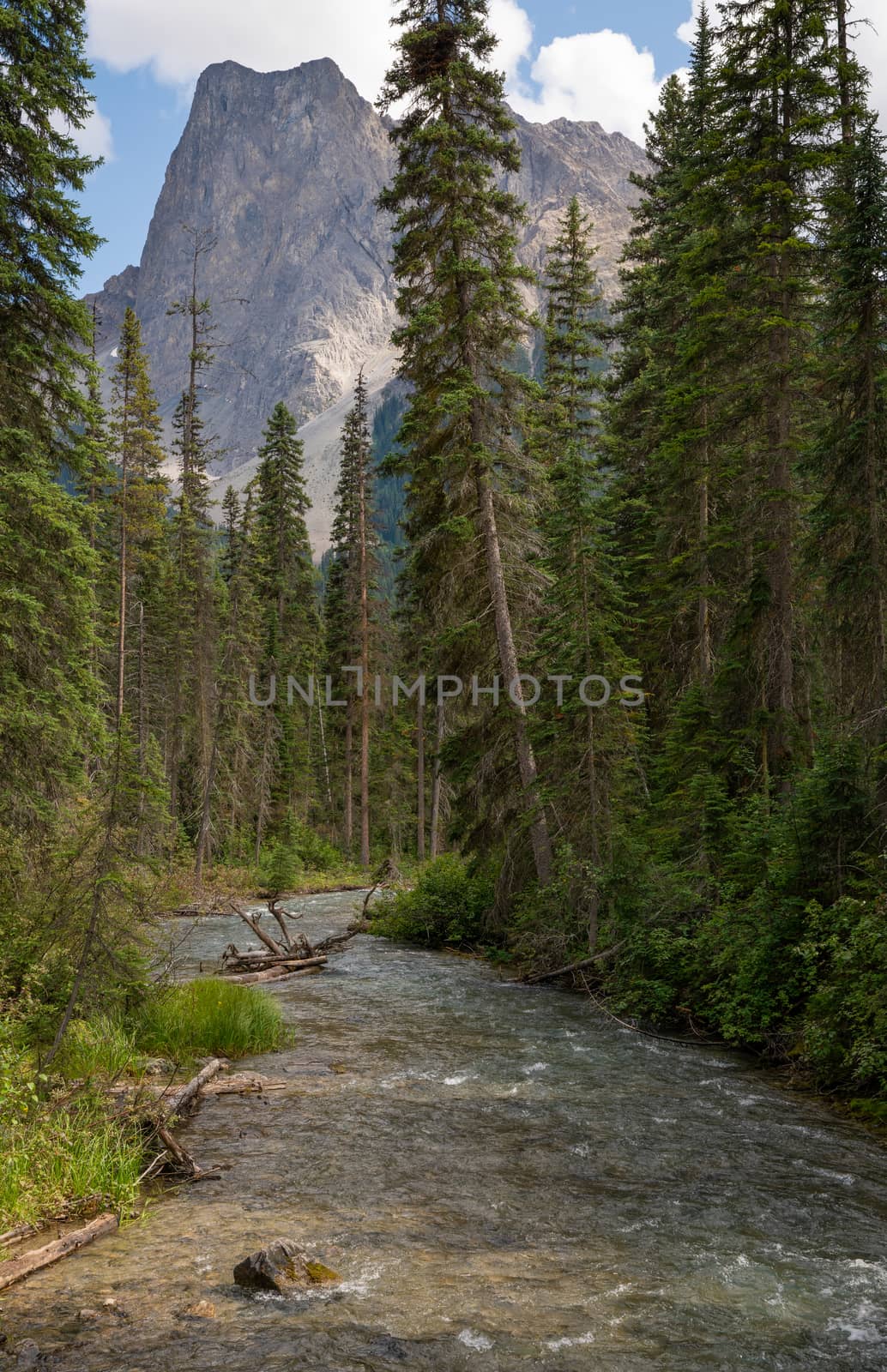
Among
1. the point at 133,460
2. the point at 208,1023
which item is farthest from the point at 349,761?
the point at 208,1023

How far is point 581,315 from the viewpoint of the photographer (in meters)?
32.3

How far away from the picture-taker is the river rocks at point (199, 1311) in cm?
480

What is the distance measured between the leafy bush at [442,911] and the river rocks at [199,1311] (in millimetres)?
14654

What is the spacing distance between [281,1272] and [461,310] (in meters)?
17.6

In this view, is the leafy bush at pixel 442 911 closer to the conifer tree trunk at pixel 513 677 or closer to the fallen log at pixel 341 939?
the fallen log at pixel 341 939

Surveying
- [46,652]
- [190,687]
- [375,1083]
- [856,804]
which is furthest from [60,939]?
[190,687]

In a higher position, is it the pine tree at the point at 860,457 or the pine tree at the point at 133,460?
the pine tree at the point at 133,460

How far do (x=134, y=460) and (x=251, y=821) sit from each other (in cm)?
1896

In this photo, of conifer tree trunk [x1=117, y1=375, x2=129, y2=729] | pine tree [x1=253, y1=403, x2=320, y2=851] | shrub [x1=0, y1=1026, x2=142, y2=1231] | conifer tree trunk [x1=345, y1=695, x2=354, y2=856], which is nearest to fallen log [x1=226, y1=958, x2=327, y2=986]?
shrub [x1=0, y1=1026, x2=142, y2=1231]

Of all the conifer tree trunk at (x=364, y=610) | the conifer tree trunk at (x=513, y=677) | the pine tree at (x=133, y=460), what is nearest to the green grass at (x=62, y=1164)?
the conifer tree trunk at (x=513, y=677)

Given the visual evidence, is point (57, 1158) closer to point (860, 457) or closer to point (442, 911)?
point (860, 457)

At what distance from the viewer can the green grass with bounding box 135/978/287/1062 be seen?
32.7 feet

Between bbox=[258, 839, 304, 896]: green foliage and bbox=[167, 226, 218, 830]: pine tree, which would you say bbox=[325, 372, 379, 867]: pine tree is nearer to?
bbox=[258, 839, 304, 896]: green foliage

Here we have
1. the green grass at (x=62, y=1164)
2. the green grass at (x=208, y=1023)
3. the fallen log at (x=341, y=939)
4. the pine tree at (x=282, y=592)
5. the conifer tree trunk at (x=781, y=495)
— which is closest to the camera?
the green grass at (x=62, y=1164)
